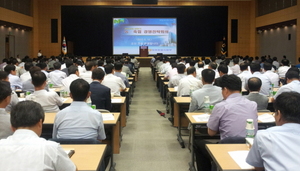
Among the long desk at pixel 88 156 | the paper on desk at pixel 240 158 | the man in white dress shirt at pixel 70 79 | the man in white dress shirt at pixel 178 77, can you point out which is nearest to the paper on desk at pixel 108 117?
the long desk at pixel 88 156

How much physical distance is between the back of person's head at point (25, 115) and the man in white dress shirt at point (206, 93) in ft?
9.50

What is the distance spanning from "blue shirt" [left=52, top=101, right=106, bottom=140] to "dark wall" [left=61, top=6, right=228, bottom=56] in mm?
19459

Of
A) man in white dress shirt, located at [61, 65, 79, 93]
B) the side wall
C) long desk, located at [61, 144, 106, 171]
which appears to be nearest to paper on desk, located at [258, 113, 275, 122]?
long desk, located at [61, 144, 106, 171]

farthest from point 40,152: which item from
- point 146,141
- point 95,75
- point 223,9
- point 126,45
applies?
point 223,9

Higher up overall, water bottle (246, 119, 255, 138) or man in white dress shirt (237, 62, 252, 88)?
man in white dress shirt (237, 62, 252, 88)

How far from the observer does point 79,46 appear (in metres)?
22.8

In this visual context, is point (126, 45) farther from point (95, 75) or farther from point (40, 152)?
point (40, 152)

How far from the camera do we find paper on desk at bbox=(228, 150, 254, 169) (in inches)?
94.4

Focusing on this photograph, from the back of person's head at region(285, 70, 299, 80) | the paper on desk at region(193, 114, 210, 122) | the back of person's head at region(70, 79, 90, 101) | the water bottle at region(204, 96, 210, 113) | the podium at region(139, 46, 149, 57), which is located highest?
the podium at region(139, 46, 149, 57)

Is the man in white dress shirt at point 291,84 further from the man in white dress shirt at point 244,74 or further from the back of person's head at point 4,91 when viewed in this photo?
the back of person's head at point 4,91

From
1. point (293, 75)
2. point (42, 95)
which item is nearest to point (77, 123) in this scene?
point (42, 95)

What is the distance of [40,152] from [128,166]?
2853mm

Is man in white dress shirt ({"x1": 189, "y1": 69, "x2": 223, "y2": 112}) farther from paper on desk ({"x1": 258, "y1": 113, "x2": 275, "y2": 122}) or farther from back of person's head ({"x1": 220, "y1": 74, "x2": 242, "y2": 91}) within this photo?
back of person's head ({"x1": 220, "y1": 74, "x2": 242, "y2": 91})

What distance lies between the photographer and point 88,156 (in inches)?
104
